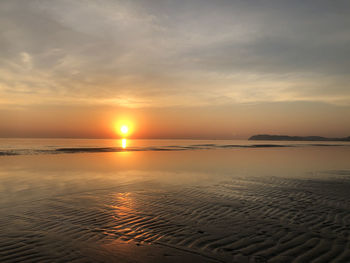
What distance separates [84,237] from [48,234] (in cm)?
102

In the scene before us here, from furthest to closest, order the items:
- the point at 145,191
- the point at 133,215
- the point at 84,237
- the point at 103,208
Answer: the point at 145,191 < the point at 103,208 < the point at 133,215 < the point at 84,237

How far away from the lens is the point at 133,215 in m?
8.31

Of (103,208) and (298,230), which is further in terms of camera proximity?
(103,208)

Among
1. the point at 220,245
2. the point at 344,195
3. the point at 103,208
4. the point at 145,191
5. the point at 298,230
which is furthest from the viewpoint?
the point at 145,191

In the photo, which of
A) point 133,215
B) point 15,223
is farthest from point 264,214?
point 15,223

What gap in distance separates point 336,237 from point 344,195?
628cm

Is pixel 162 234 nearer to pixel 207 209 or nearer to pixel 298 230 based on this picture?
pixel 207 209

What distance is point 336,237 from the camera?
643 centimetres

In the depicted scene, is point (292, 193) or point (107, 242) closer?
point (107, 242)

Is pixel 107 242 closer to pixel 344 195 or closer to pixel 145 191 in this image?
pixel 145 191

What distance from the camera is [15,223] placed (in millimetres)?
7363

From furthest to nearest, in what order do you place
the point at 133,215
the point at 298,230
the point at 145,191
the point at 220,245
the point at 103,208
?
the point at 145,191, the point at 103,208, the point at 133,215, the point at 298,230, the point at 220,245

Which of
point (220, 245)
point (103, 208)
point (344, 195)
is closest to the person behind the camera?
point (220, 245)

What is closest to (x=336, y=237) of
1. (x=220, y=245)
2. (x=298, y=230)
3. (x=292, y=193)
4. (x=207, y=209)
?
(x=298, y=230)
